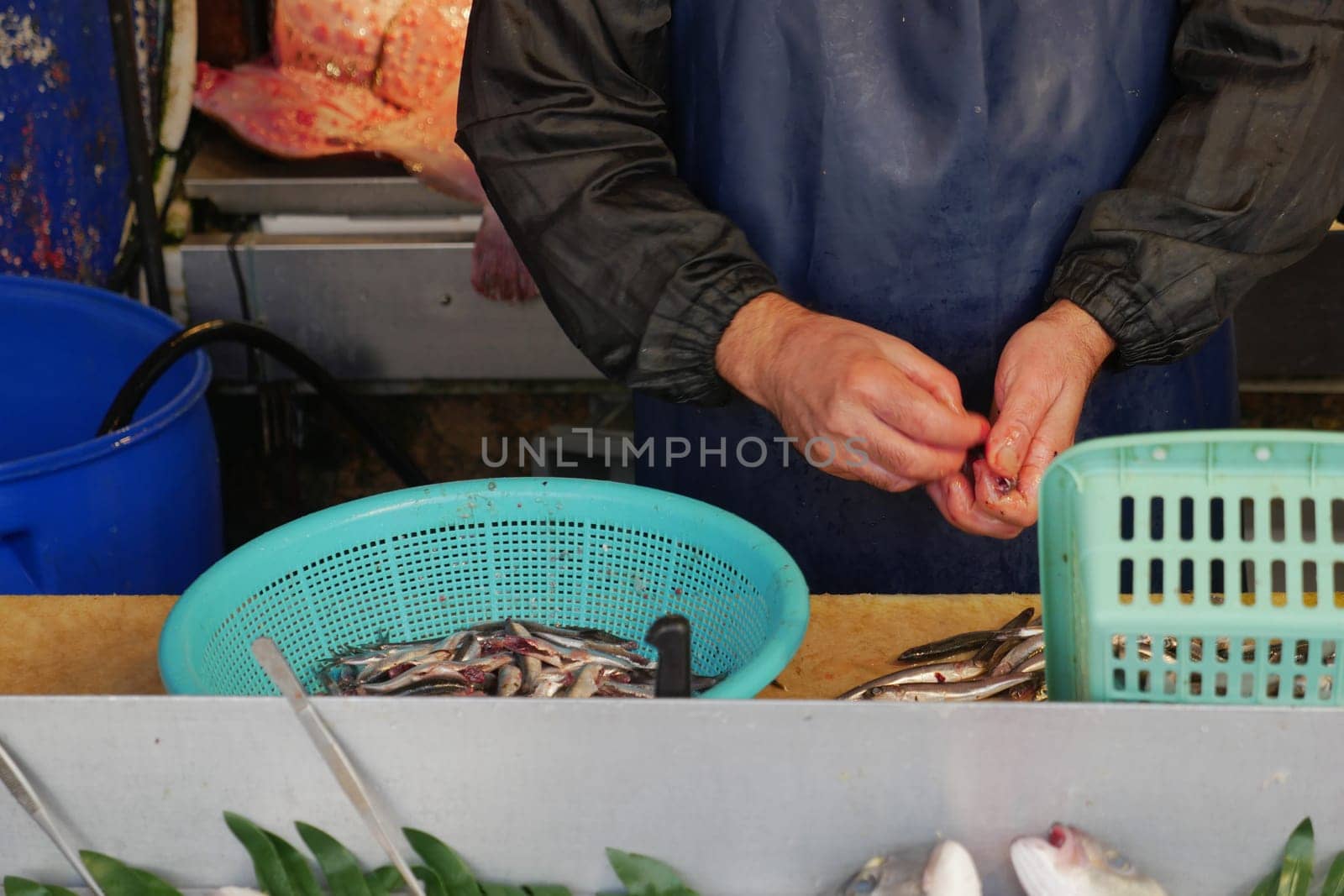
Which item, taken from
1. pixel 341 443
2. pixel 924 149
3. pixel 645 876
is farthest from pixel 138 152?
pixel 645 876

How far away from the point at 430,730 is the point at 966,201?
128 centimetres

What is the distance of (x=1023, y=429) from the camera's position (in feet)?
5.90

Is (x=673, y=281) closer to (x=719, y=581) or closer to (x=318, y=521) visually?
(x=719, y=581)

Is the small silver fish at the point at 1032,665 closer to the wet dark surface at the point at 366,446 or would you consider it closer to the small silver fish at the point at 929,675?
the small silver fish at the point at 929,675

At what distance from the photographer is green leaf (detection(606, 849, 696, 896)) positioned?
1.23 metres

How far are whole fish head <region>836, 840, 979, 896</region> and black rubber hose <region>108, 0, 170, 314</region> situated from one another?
2.75 metres

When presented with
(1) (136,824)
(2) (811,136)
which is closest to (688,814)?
(1) (136,824)

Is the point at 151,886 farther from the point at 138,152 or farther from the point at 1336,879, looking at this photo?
the point at 138,152

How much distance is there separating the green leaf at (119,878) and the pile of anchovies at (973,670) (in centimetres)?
77

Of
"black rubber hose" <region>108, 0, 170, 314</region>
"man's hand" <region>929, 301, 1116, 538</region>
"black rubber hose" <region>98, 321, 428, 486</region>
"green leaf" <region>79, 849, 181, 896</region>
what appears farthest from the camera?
"black rubber hose" <region>108, 0, 170, 314</region>

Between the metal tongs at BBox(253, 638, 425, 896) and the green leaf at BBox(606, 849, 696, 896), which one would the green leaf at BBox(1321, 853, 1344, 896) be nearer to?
the green leaf at BBox(606, 849, 696, 896)

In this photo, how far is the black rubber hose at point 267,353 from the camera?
276 cm

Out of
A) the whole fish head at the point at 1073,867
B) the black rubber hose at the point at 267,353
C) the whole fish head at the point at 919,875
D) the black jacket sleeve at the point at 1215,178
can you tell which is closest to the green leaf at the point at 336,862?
the whole fish head at the point at 919,875

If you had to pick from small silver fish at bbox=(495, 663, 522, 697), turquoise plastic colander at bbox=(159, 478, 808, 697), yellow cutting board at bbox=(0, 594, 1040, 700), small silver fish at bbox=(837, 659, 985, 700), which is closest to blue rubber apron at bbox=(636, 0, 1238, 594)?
yellow cutting board at bbox=(0, 594, 1040, 700)
